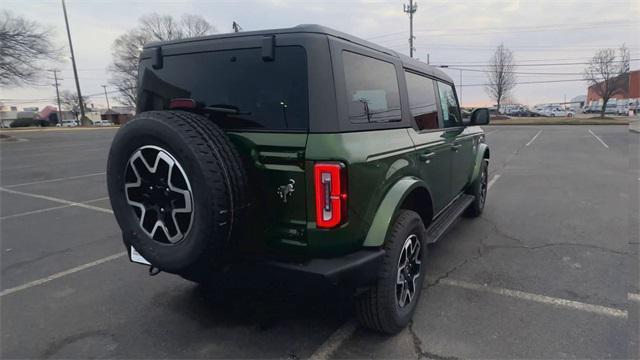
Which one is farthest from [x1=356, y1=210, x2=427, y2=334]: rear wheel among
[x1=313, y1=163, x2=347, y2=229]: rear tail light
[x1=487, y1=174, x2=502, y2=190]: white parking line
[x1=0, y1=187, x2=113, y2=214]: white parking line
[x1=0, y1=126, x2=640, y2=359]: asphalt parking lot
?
[x1=487, y1=174, x2=502, y2=190]: white parking line

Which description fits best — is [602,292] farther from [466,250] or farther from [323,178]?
[323,178]

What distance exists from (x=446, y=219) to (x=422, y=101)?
4.00 feet

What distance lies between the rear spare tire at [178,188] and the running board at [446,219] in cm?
180

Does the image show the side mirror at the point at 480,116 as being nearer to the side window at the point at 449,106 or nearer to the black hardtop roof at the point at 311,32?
the side window at the point at 449,106

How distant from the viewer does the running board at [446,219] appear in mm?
3495

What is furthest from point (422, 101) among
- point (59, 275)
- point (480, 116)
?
point (59, 275)

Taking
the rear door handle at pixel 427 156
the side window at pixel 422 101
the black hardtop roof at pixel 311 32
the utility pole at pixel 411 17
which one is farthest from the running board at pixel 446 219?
the utility pole at pixel 411 17

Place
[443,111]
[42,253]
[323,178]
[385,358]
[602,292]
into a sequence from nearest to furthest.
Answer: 1. [323,178]
2. [385,358]
3. [602,292]
4. [443,111]
5. [42,253]

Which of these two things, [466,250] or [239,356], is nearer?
[239,356]

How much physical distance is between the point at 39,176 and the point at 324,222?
11.1 m

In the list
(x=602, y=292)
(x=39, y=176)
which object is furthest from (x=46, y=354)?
(x=39, y=176)

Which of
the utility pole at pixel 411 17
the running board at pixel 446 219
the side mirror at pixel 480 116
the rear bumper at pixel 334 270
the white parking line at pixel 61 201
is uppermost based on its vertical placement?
the utility pole at pixel 411 17

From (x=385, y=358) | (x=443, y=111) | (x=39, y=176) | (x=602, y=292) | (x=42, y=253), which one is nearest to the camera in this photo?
(x=385, y=358)

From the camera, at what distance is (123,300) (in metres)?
3.41
